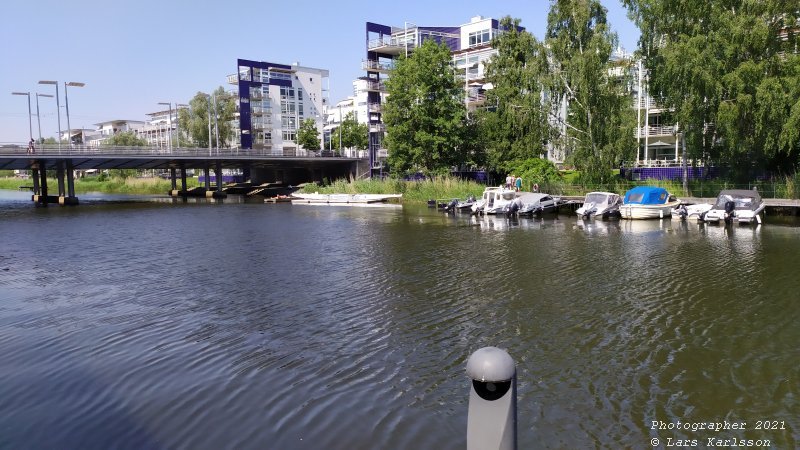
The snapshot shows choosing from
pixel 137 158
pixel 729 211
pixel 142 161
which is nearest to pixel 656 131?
pixel 729 211

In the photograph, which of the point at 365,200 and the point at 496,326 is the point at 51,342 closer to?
the point at 496,326

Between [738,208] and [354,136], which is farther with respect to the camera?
[354,136]

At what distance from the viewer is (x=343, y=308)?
14.7 metres

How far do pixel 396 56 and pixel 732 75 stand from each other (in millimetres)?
53416

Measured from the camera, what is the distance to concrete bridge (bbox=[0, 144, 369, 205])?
6329cm

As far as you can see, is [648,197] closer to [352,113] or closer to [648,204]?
[648,204]

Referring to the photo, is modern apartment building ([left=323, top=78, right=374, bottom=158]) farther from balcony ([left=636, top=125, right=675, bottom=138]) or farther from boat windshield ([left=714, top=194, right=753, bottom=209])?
boat windshield ([left=714, top=194, right=753, bottom=209])

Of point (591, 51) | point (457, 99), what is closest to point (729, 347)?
point (591, 51)

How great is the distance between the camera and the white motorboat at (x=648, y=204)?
3769 centimetres

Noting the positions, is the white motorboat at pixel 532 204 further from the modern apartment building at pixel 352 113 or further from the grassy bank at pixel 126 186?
the grassy bank at pixel 126 186

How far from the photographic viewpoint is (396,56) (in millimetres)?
83375

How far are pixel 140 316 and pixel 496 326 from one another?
826cm

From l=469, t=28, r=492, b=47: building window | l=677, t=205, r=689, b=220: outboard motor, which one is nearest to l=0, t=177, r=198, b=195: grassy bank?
l=469, t=28, r=492, b=47: building window

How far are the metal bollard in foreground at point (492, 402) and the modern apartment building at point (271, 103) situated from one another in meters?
111
